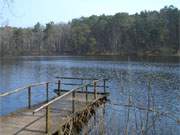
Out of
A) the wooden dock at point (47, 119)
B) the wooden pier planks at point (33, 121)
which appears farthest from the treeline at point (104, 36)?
the wooden pier planks at point (33, 121)

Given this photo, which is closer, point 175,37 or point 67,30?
point 175,37

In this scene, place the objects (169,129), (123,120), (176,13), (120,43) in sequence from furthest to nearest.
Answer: (120,43) < (176,13) < (123,120) < (169,129)

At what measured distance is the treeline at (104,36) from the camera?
87438 millimetres

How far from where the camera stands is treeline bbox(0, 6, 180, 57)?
287 feet

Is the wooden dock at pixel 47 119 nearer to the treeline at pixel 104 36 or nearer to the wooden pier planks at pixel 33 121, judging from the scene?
the wooden pier planks at pixel 33 121

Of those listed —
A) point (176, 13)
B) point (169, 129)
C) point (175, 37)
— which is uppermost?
point (176, 13)

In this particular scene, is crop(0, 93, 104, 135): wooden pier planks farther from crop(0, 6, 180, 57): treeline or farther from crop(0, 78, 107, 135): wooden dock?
crop(0, 6, 180, 57): treeline

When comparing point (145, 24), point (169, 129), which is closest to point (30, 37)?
point (145, 24)

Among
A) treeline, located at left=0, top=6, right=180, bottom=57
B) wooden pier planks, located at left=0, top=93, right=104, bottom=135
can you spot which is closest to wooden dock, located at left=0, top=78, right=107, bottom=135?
wooden pier planks, located at left=0, top=93, right=104, bottom=135

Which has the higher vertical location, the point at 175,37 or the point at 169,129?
the point at 175,37

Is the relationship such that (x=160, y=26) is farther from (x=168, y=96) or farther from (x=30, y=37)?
(x=168, y=96)

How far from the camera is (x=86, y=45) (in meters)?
104

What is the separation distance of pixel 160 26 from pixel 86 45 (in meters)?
26.5

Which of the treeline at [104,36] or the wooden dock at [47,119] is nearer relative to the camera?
the wooden dock at [47,119]
